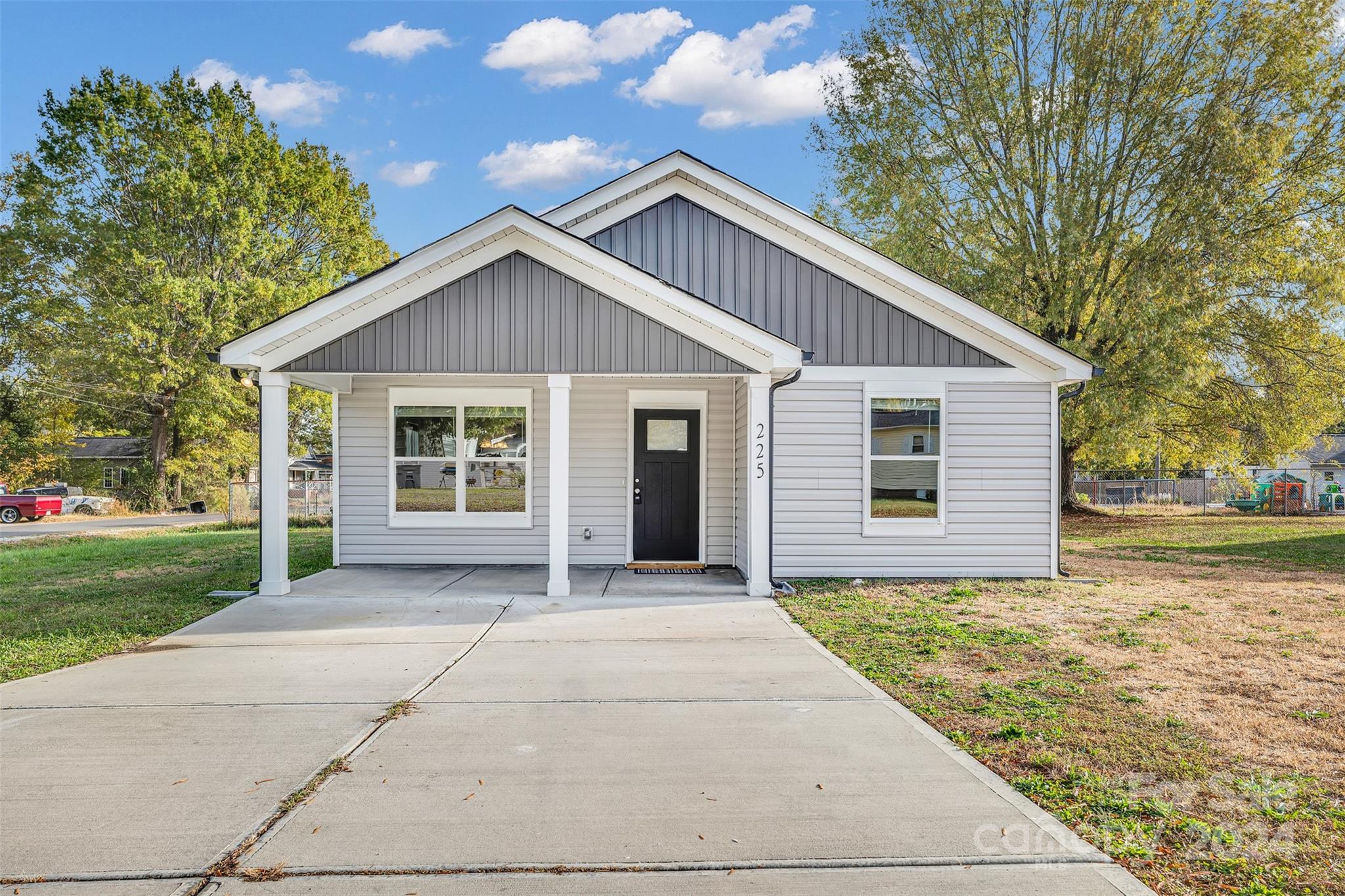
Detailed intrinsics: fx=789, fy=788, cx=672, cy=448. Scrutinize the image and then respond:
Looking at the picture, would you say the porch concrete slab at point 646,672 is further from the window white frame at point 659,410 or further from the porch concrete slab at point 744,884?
the window white frame at point 659,410

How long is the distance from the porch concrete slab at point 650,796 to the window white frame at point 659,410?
254 inches

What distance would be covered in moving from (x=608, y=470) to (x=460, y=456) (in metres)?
2.14

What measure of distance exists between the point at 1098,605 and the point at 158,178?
29.8m

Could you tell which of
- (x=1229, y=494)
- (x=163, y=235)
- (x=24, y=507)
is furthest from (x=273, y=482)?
(x=1229, y=494)

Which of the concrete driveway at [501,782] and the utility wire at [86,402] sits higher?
the utility wire at [86,402]

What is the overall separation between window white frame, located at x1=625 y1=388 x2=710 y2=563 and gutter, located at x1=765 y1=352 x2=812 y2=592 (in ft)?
4.57

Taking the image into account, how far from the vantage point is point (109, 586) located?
32.5ft

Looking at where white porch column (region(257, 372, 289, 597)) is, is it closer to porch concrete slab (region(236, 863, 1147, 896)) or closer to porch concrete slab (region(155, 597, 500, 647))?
porch concrete slab (region(155, 597, 500, 647))

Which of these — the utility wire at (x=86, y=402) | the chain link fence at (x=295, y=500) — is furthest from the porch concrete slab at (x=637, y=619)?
the utility wire at (x=86, y=402)

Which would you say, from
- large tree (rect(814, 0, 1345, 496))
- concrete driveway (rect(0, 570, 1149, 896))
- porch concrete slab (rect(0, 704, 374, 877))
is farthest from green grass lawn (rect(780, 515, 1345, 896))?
large tree (rect(814, 0, 1345, 496))

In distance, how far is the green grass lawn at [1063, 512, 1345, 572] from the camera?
13727 mm

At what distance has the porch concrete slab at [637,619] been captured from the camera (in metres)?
7.23

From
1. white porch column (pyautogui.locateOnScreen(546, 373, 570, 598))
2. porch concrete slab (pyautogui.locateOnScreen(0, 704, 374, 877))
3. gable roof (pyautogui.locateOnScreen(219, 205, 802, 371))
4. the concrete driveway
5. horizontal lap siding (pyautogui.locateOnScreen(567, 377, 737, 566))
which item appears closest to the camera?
the concrete driveway

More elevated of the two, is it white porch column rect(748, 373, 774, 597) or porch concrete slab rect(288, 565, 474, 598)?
white porch column rect(748, 373, 774, 597)
